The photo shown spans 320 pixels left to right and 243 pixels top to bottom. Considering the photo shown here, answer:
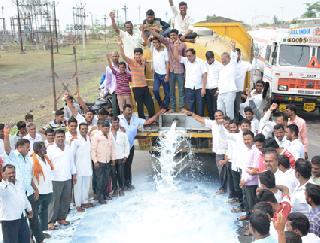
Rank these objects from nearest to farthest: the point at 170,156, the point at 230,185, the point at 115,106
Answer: the point at 230,185
the point at 170,156
the point at 115,106

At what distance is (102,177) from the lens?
7805mm

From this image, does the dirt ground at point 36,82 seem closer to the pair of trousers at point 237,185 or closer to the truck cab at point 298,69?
the truck cab at point 298,69

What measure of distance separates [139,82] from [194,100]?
3.66 feet

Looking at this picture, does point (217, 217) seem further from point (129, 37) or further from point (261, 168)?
point (129, 37)

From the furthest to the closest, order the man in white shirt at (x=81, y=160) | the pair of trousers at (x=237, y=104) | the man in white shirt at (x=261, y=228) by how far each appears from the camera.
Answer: the pair of trousers at (x=237, y=104) → the man in white shirt at (x=81, y=160) → the man in white shirt at (x=261, y=228)

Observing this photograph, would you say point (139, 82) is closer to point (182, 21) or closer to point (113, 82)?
point (113, 82)

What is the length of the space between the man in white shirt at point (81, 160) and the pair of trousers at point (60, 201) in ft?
1.25

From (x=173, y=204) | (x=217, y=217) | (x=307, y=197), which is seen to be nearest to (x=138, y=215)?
(x=173, y=204)

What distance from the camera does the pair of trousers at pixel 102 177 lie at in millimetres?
7746

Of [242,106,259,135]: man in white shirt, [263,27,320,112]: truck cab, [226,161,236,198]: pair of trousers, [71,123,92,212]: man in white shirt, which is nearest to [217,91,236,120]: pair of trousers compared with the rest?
[242,106,259,135]: man in white shirt

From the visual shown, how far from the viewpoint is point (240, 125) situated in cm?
741

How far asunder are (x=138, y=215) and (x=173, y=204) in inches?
29.3

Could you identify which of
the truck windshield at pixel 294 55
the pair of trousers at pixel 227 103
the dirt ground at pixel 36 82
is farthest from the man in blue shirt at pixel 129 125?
the truck windshield at pixel 294 55

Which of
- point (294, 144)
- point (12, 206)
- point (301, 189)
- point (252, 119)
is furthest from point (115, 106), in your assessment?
point (301, 189)
